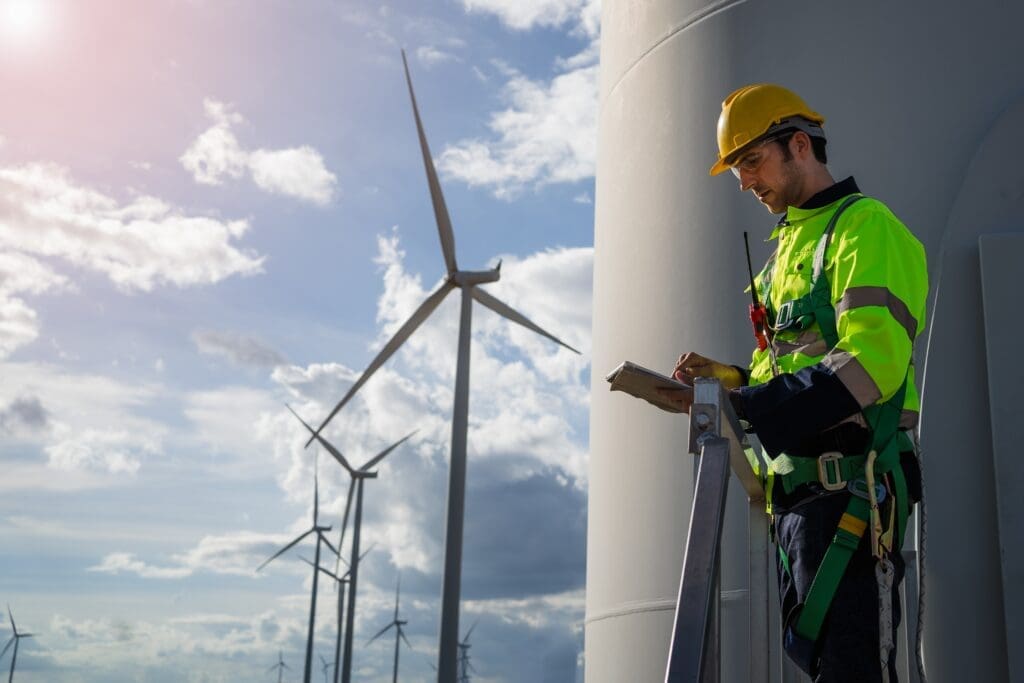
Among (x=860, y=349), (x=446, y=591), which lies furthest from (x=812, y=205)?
(x=446, y=591)

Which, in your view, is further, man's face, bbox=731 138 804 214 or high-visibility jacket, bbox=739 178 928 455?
man's face, bbox=731 138 804 214

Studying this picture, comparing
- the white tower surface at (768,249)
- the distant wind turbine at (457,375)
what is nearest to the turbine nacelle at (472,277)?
the distant wind turbine at (457,375)

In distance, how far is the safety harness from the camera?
3.10 m

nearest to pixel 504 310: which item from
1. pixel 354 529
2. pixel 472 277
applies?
pixel 472 277

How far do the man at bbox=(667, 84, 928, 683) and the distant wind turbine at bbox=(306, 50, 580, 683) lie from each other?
59.9 ft

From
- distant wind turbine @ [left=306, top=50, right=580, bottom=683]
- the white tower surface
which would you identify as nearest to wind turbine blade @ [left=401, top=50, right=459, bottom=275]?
distant wind turbine @ [left=306, top=50, right=580, bottom=683]

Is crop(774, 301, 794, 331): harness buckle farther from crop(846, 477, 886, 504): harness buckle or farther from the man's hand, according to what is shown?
crop(846, 477, 886, 504): harness buckle

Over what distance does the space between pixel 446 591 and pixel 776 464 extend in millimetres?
18569

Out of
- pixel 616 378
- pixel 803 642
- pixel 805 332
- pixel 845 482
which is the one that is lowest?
pixel 803 642

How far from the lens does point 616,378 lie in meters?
3.22

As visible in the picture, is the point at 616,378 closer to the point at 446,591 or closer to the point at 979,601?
the point at 979,601

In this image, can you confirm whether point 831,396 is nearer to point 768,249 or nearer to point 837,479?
point 837,479

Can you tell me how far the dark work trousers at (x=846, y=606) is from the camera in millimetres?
3062

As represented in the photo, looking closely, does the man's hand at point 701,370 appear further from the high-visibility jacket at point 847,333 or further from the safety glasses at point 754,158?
the safety glasses at point 754,158
